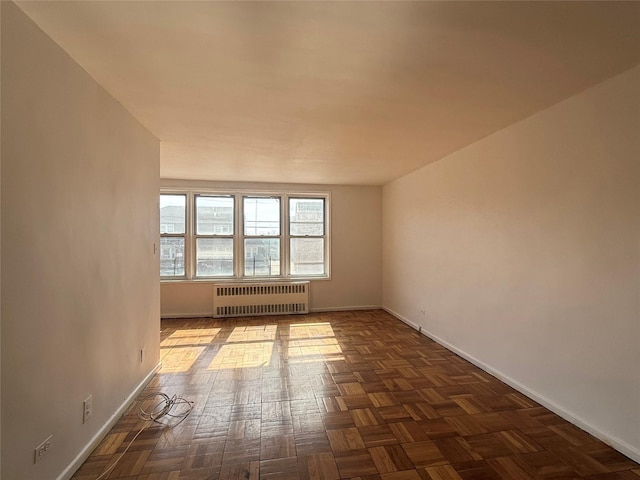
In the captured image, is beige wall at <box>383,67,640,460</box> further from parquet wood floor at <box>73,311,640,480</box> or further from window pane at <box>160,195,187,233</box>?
window pane at <box>160,195,187,233</box>

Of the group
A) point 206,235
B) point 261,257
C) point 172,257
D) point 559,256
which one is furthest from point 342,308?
point 559,256

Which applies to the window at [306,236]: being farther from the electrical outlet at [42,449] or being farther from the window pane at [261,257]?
the electrical outlet at [42,449]

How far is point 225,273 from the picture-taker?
517cm

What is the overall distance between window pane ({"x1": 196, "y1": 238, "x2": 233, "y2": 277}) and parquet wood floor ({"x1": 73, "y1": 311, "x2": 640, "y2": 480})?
6.18 feet

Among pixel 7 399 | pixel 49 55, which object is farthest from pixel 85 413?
pixel 49 55

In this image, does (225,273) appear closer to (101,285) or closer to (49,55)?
(101,285)

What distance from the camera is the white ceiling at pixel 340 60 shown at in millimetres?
1302

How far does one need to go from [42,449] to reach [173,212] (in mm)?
3989

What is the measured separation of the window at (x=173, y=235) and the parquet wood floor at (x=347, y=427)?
75.2 inches

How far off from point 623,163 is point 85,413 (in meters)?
3.40

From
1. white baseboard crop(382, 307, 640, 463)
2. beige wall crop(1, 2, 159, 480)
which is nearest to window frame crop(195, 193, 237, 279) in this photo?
beige wall crop(1, 2, 159, 480)

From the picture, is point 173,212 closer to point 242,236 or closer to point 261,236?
point 242,236

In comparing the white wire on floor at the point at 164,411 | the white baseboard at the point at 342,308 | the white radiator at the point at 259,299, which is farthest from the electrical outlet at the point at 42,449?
the white baseboard at the point at 342,308

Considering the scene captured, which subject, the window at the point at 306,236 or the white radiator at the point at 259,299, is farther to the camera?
the window at the point at 306,236
